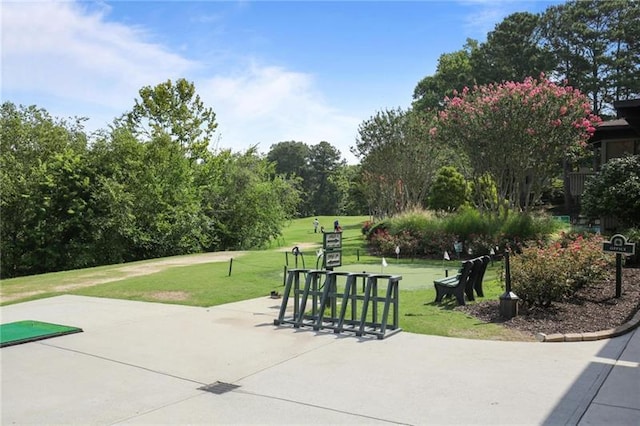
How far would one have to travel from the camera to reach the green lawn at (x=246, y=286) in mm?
8047

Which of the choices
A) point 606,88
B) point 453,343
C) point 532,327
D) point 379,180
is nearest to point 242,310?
point 453,343

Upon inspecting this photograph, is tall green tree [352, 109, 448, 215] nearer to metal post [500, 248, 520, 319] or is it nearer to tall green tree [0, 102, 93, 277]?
tall green tree [0, 102, 93, 277]

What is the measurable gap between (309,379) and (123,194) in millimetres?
20341

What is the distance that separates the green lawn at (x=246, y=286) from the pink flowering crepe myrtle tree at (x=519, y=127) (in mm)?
4681

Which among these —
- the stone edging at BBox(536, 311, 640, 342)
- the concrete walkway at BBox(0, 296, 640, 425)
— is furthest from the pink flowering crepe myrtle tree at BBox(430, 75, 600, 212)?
the concrete walkway at BBox(0, 296, 640, 425)

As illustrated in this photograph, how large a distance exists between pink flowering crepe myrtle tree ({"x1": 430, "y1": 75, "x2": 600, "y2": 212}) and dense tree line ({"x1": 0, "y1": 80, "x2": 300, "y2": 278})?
42.8 feet

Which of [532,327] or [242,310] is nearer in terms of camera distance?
[532,327]

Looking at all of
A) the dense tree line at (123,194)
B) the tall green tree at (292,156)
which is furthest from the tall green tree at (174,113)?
the tall green tree at (292,156)

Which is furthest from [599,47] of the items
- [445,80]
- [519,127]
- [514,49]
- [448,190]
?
[519,127]

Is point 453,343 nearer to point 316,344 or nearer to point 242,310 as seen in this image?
point 316,344

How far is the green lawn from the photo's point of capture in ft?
26.4

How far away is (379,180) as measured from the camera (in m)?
30.4

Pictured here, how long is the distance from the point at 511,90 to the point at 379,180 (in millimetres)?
12903

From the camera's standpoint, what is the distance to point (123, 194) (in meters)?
23.7
